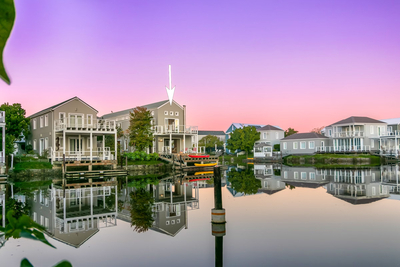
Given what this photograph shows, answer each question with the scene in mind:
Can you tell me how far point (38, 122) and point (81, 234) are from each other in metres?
31.9

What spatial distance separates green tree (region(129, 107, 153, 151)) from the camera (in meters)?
38.8

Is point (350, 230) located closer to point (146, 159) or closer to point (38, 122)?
point (146, 159)

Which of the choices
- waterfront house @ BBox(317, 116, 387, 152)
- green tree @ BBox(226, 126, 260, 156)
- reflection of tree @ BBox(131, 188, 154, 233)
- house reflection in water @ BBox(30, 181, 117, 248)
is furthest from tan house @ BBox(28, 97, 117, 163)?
waterfront house @ BBox(317, 116, 387, 152)

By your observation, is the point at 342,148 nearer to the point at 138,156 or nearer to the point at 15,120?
the point at 138,156

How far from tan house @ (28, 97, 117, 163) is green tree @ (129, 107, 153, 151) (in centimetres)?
259

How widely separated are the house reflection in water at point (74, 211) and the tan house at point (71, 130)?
41.2 ft

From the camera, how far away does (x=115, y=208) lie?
52.0 feet

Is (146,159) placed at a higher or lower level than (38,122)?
lower

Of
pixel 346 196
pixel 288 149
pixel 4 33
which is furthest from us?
pixel 288 149

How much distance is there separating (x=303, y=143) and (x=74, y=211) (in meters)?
53.2

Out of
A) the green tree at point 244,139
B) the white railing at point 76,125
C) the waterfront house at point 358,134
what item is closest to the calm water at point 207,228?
the white railing at point 76,125

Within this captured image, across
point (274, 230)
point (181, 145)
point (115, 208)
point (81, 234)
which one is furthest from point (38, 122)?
point (274, 230)

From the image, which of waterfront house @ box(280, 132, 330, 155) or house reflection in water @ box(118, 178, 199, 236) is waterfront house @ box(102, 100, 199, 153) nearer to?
house reflection in water @ box(118, 178, 199, 236)

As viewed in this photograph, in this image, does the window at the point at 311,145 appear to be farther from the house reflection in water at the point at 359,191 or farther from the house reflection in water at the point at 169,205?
the house reflection in water at the point at 169,205
